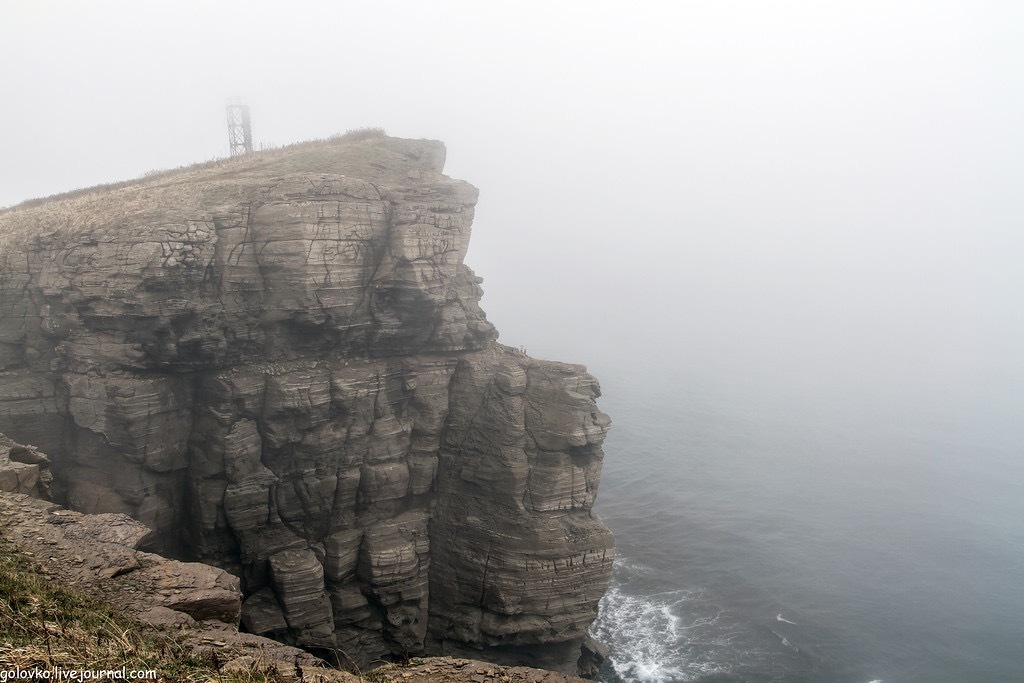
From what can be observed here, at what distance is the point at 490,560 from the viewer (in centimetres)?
3188

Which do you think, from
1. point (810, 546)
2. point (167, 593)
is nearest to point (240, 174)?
point (167, 593)

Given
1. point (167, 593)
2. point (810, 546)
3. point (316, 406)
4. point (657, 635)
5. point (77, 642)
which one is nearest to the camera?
point (77, 642)

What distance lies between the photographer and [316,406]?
97.8 ft

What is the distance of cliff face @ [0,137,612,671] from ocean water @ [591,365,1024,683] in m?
11.8

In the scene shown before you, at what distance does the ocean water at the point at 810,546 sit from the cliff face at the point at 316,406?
11789 mm

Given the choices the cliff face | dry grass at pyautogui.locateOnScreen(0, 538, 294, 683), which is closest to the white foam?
the cliff face

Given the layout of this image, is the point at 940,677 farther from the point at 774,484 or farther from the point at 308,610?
the point at 308,610

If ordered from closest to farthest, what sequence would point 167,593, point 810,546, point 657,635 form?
point 167,593 → point 657,635 → point 810,546

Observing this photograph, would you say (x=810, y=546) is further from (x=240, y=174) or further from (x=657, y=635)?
(x=240, y=174)

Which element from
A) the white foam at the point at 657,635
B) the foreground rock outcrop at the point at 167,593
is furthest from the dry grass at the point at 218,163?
the white foam at the point at 657,635

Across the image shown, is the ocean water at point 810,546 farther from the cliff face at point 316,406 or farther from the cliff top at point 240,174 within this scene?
the cliff top at point 240,174

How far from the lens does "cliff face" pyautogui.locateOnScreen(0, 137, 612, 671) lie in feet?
91.4

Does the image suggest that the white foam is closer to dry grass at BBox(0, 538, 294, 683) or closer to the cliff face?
Answer: the cliff face

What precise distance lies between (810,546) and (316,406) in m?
44.0
